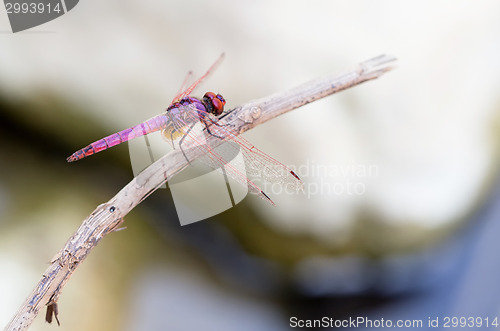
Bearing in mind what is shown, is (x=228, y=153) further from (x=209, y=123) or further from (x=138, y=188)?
(x=138, y=188)

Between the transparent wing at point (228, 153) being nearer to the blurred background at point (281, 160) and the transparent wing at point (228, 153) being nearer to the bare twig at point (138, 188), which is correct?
the bare twig at point (138, 188)

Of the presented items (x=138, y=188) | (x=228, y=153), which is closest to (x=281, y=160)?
(x=228, y=153)

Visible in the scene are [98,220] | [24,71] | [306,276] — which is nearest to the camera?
[98,220]

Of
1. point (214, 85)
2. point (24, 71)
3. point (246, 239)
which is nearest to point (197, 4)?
point (214, 85)

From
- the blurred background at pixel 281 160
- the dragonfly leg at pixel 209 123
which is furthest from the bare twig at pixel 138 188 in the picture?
the blurred background at pixel 281 160

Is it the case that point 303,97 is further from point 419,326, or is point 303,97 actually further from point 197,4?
point 419,326

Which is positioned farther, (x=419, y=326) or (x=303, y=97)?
(x=419, y=326)
